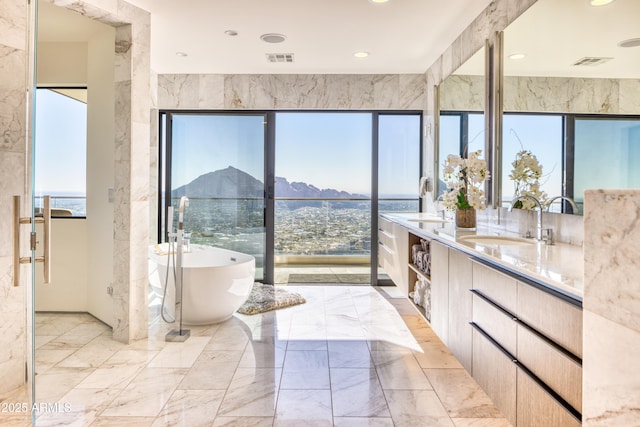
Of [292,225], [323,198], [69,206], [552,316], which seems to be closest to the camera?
[552,316]

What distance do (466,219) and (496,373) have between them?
137 cm

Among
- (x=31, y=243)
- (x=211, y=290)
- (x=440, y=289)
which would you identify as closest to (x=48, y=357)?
(x=211, y=290)

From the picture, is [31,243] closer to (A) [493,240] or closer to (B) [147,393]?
(B) [147,393]

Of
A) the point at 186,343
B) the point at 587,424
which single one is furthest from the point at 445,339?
the point at 186,343

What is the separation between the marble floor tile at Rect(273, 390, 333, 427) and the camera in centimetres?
188

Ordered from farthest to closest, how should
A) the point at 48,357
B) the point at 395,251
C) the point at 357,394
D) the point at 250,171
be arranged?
the point at 250,171 → the point at 395,251 → the point at 48,357 → the point at 357,394

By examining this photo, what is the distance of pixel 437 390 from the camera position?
222 centimetres

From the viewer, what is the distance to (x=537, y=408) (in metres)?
1.34

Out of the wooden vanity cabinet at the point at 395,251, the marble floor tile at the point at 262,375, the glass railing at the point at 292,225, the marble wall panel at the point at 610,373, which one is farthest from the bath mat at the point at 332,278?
the marble wall panel at the point at 610,373

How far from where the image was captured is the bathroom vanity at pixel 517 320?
3.95 ft

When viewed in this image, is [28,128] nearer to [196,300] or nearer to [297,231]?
[196,300]

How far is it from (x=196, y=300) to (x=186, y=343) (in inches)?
14.9

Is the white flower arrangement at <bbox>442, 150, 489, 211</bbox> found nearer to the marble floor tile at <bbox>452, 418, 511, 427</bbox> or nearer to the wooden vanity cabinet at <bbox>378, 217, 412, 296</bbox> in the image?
the wooden vanity cabinet at <bbox>378, 217, 412, 296</bbox>

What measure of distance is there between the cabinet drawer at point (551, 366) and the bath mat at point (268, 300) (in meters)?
2.61
